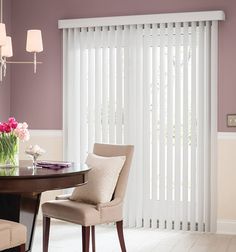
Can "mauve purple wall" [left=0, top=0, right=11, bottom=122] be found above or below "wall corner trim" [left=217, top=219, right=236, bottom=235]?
above

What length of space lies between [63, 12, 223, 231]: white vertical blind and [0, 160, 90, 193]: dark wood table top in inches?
68.8

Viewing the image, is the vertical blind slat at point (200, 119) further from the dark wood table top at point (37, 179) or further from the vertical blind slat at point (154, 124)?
the dark wood table top at point (37, 179)

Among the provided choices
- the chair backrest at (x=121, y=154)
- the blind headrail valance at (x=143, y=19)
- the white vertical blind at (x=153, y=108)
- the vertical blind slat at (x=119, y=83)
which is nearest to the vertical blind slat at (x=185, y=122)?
the white vertical blind at (x=153, y=108)

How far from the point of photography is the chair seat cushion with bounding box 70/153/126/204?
170 inches

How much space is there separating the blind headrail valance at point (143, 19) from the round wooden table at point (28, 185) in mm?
1916

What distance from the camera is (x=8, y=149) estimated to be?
4164 mm

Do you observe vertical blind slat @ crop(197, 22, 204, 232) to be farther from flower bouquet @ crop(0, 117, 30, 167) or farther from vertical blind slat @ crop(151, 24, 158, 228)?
flower bouquet @ crop(0, 117, 30, 167)

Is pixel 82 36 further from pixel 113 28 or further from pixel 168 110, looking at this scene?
pixel 168 110

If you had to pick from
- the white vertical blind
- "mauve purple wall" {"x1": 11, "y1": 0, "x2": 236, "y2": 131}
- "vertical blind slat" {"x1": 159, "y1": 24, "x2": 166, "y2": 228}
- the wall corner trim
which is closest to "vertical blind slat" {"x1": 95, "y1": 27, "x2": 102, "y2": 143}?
the white vertical blind

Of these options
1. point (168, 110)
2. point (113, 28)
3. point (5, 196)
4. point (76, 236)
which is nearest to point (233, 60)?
point (168, 110)

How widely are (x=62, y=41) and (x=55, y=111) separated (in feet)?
2.43

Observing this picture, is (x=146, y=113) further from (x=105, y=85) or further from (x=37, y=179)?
(x=37, y=179)

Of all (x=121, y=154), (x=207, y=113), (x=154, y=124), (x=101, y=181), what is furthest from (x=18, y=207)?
(x=207, y=113)

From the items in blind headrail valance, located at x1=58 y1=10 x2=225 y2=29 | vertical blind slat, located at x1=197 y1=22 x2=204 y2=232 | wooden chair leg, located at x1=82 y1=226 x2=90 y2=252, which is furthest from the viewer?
vertical blind slat, located at x1=197 y1=22 x2=204 y2=232
